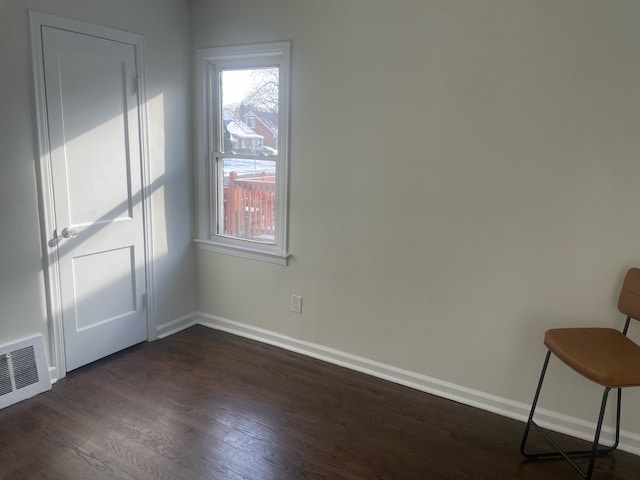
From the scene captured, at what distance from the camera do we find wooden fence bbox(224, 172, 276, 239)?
326 cm

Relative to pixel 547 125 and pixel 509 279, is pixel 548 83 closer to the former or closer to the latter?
pixel 547 125

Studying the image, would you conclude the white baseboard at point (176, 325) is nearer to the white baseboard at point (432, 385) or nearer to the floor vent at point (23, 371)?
the white baseboard at point (432, 385)

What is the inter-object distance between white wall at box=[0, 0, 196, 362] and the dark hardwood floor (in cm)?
55

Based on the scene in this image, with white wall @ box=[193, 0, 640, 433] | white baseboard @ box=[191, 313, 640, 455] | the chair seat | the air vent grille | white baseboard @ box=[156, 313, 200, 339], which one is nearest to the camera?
the chair seat

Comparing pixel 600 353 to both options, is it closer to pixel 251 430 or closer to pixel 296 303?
pixel 251 430

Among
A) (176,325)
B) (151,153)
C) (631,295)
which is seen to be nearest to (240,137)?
(151,153)

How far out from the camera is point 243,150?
10.9 ft

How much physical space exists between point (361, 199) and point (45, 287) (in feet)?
6.35

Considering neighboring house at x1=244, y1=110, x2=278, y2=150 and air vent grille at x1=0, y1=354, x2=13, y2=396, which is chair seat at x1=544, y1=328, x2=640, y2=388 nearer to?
neighboring house at x1=244, y1=110, x2=278, y2=150

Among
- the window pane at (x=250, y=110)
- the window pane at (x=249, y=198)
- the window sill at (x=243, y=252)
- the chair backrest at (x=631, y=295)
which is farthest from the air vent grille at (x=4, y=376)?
the chair backrest at (x=631, y=295)

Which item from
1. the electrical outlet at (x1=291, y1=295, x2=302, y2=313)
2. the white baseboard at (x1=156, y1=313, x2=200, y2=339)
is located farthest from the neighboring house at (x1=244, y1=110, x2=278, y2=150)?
the white baseboard at (x1=156, y1=313, x2=200, y2=339)

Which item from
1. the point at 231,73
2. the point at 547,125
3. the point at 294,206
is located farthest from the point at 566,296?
the point at 231,73

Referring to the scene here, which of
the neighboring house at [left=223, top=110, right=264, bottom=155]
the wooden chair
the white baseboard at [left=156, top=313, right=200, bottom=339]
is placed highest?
the neighboring house at [left=223, top=110, right=264, bottom=155]

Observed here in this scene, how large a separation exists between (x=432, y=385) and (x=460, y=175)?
1267mm
